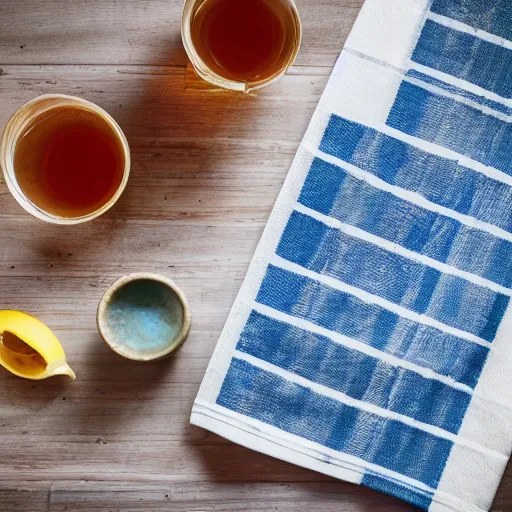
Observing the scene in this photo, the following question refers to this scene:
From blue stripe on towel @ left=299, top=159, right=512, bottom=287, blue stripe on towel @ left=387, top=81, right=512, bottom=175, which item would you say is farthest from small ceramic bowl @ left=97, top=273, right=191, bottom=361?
blue stripe on towel @ left=387, top=81, right=512, bottom=175

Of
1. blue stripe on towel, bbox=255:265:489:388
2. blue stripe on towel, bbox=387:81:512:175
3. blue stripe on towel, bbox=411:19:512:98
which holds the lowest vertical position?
blue stripe on towel, bbox=255:265:489:388

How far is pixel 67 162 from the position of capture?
850mm

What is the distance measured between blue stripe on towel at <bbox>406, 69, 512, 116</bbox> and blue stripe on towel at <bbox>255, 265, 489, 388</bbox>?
307mm

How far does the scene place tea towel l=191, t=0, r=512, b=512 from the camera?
0.90m

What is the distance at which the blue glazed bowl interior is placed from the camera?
34.7 inches

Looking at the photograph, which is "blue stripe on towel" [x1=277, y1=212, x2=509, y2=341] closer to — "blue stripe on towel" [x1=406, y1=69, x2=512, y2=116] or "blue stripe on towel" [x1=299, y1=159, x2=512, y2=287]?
"blue stripe on towel" [x1=299, y1=159, x2=512, y2=287]

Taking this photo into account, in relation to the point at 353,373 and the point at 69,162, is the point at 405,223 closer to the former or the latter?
the point at 353,373

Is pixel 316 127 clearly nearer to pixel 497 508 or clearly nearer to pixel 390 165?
pixel 390 165

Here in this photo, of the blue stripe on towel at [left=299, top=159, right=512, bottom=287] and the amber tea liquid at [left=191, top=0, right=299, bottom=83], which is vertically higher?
the amber tea liquid at [left=191, top=0, right=299, bottom=83]

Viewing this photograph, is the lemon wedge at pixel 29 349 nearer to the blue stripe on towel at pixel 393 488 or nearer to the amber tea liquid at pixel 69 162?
the amber tea liquid at pixel 69 162

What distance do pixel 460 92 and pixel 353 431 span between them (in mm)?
478

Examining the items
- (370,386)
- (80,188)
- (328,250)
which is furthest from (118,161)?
(370,386)

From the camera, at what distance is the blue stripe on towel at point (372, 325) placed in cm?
90

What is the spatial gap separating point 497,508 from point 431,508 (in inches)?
3.6
